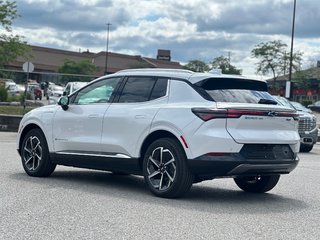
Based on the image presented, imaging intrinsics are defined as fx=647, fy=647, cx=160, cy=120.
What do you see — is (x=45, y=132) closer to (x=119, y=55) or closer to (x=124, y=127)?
(x=124, y=127)

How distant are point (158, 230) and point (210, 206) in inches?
68.4

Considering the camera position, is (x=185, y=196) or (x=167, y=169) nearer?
(x=167, y=169)

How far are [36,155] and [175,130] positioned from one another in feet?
9.70

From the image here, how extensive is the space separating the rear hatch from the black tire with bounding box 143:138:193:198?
743 mm

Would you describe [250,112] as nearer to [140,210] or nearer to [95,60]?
[140,210]

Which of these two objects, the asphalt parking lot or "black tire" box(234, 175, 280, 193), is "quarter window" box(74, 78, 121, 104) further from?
"black tire" box(234, 175, 280, 193)

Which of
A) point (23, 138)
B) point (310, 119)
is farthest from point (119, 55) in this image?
point (23, 138)

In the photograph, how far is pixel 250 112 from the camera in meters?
8.22

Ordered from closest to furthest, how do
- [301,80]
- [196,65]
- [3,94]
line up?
[3,94] → [301,80] → [196,65]

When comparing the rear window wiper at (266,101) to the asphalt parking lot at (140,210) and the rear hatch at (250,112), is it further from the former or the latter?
the asphalt parking lot at (140,210)

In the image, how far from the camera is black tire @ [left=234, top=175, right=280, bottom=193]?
30.9ft

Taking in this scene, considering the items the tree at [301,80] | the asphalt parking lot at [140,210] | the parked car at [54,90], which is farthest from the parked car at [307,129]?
the tree at [301,80]

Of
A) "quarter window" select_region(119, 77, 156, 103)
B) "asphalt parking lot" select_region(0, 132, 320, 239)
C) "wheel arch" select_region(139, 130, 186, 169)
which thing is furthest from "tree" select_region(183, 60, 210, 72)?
"wheel arch" select_region(139, 130, 186, 169)

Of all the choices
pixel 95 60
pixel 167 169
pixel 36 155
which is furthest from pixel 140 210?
pixel 95 60
